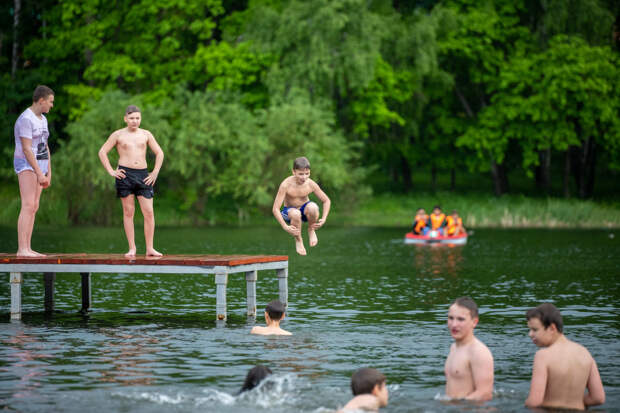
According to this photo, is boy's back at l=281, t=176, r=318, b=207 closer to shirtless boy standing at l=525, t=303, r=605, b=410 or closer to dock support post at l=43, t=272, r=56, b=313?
dock support post at l=43, t=272, r=56, b=313

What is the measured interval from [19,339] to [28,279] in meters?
11.3

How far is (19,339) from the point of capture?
1577 cm

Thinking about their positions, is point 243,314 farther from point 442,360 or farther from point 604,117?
point 604,117

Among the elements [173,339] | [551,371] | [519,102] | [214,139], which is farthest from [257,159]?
[551,371]

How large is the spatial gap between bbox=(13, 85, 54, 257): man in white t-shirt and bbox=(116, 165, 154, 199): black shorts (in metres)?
1.23

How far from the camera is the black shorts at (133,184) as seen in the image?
56.2 feet

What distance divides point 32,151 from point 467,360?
30.1 feet

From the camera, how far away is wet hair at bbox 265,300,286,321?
15.6 metres

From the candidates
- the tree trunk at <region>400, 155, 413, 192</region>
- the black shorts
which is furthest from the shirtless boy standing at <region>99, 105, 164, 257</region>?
the tree trunk at <region>400, 155, 413, 192</region>

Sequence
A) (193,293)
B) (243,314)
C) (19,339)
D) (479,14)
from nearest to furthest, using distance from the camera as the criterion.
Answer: (19,339)
(243,314)
(193,293)
(479,14)

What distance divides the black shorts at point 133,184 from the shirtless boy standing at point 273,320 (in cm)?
318

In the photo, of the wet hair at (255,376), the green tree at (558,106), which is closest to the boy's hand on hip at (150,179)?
the wet hair at (255,376)

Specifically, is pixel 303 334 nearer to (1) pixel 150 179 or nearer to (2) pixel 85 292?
(1) pixel 150 179

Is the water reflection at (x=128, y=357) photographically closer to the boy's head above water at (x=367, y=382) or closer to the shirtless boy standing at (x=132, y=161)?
the shirtless boy standing at (x=132, y=161)
